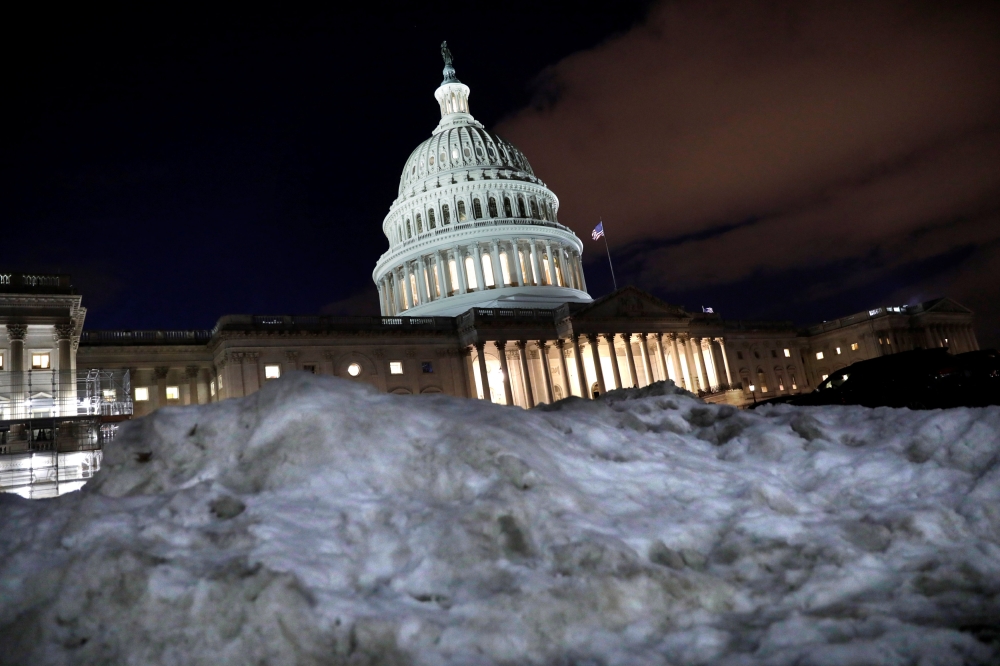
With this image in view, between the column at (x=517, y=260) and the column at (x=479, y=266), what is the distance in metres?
3.79

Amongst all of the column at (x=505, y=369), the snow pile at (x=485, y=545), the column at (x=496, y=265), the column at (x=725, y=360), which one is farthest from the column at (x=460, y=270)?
the snow pile at (x=485, y=545)

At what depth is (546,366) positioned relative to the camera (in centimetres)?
5969

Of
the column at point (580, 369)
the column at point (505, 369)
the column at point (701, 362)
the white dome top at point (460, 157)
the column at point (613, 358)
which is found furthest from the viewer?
the white dome top at point (460, 157)

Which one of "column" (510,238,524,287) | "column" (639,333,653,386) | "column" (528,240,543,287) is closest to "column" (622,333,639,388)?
"column" (639,333,653,386)

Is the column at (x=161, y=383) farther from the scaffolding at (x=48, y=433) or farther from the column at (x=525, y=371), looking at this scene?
the column at (x=525, y=371)

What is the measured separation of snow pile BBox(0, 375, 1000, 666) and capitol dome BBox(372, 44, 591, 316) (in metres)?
62.0

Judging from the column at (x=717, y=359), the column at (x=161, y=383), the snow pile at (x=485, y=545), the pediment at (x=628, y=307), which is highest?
the pediment at (x=628, y=307)

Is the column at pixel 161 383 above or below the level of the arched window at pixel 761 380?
above

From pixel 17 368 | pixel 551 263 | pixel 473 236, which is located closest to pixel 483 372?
pixel 473 236

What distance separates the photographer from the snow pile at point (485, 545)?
4.86 meters

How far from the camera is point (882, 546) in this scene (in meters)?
6.57

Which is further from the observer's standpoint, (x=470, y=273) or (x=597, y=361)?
(x=470, y=273)

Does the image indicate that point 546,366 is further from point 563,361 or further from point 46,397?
point 46,397

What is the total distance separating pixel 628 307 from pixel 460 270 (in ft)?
70.9
